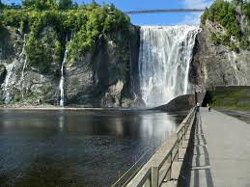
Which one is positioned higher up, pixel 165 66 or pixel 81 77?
pixel 165 66

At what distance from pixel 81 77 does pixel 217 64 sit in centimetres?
3271

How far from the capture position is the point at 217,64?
118750 millimetres

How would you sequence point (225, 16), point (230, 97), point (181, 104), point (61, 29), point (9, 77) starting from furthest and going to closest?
1. point (61, 29)
2. point (225, 16)
3. point (9, 77)
4. point (181, 104)
5. point (230, 97)

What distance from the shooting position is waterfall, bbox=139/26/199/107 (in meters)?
117

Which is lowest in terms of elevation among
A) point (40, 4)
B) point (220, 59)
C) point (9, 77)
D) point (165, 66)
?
point (9, 77)

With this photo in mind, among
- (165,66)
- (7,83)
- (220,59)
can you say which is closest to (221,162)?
(165,66)

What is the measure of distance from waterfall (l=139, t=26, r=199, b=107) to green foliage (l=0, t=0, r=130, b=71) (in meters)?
8.53

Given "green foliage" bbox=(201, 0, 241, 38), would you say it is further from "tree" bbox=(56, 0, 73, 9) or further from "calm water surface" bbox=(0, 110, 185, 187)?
"calm water surface" bbox=(0, 110, 185, 187)

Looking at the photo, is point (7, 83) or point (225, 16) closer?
point (7, 83)

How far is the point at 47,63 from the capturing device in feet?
389

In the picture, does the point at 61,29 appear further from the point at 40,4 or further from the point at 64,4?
the point at 64,4

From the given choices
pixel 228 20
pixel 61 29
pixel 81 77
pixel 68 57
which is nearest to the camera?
pixel 81 77

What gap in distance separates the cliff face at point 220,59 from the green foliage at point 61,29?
62.0ft

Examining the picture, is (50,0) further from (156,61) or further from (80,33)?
(156,61)
